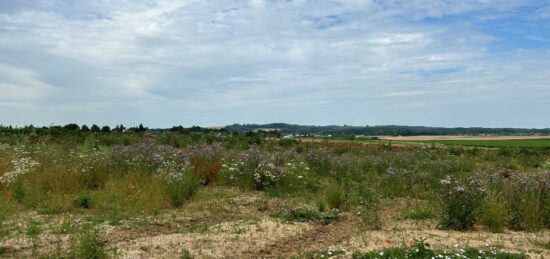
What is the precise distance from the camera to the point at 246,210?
11.0m

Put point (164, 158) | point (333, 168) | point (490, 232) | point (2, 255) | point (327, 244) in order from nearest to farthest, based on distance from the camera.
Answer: point (2, 255) → point (327, 244) → point (490, 232) → point (164, 158) → point (333, 168)

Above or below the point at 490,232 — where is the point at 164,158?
above

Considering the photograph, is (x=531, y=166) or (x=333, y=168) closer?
(x=333, y=168)

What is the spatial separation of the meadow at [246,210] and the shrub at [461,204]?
21mm

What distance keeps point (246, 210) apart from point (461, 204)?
4.50m

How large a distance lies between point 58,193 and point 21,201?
83cm

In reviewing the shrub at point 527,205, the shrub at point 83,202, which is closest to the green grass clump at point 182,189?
the shrub at point 83,202

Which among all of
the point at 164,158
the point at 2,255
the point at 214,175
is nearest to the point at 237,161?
the point at 214,175

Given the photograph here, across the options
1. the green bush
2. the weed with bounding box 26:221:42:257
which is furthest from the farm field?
the weed with bounding box 26:221:42:257

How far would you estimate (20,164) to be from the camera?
13383mm

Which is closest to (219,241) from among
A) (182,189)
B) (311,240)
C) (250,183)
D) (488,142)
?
(311,240)

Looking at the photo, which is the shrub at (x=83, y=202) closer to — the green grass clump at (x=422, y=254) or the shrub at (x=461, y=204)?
the green grass clump at (x=422, y=254)

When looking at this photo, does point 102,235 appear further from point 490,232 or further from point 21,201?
point 490,232

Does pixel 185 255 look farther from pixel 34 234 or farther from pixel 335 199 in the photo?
pixel 335 199
